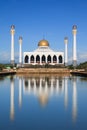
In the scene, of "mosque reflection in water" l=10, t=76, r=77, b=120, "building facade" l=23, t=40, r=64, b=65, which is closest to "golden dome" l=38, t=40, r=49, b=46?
"building facade" l=23, t=40, r=64, b=65

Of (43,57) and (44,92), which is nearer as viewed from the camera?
(44,92)

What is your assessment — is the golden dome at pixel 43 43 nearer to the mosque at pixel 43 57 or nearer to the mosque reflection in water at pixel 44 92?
the mosque at pixel 43 57

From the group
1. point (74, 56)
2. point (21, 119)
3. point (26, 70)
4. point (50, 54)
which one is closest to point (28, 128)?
point (21, 119)

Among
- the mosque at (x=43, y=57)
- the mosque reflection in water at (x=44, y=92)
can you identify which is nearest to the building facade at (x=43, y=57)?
the mosque at (x=43, y=57)

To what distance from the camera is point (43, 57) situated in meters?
41.2

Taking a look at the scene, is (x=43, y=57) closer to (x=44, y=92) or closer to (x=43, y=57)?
(x=43, y=57)

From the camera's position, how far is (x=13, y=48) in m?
37.5

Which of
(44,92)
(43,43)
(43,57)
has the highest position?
(43,43)

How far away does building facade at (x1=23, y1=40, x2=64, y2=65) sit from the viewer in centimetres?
4041

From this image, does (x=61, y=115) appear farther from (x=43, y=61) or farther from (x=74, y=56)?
(x=43, y=61)

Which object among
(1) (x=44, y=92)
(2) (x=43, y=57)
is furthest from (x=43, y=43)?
(1) (x=44, y=92)

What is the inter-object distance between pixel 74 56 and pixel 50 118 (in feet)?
104

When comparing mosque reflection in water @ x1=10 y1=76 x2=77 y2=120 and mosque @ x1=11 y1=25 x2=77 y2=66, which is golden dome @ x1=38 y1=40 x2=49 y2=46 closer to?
mosque @ x1=11 y1=25 x2=77 y2=66

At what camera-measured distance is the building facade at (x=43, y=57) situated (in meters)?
40.4
